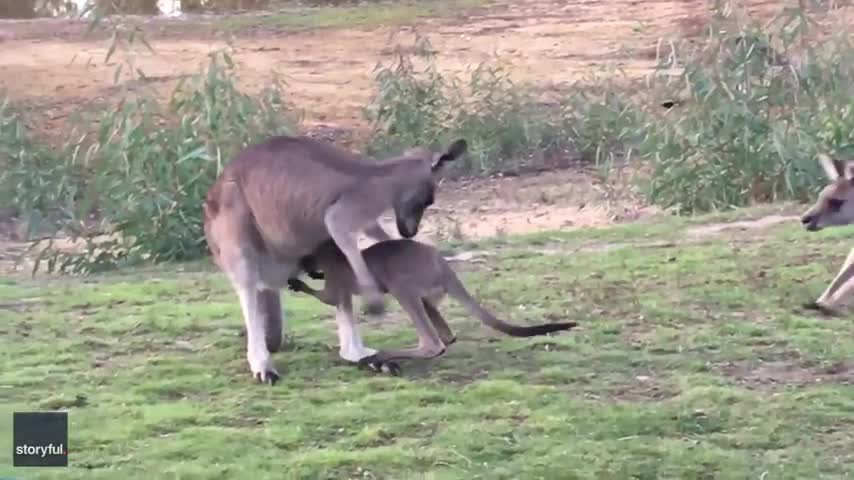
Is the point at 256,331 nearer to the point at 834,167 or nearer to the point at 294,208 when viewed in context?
the point at 294,208

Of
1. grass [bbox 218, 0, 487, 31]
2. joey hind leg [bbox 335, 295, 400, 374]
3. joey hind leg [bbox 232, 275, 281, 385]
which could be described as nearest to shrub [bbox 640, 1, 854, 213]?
joey hind leg [bbox 335, 295, 400, 374]

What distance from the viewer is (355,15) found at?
722 inches

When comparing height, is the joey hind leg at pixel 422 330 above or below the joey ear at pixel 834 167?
below

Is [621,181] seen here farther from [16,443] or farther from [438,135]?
[16,443]

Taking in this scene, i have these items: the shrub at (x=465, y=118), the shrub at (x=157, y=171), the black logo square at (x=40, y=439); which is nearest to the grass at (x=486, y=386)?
the black logo square at (x=40, y=439)

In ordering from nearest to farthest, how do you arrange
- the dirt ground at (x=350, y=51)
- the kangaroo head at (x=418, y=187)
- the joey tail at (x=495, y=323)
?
the joey tail at (x=495, y=323) < the kangaroo head at (x=418, y=187) < the dirt ground at (x=350, y=51)

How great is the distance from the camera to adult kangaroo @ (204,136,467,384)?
545 cm

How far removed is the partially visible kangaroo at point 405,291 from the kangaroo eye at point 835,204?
8.08ft

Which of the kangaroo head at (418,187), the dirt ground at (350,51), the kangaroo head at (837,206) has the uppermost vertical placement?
the kangaroo head at (418,187)

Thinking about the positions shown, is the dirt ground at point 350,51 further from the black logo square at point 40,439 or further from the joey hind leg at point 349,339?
the black logo square at point 40,439

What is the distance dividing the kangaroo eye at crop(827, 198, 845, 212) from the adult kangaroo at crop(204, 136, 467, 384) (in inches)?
99.7

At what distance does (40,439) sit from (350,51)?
12.7 m

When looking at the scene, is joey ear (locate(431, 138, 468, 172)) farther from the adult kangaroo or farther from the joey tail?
the joey tail

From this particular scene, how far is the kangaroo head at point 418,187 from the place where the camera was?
5.54 metres
